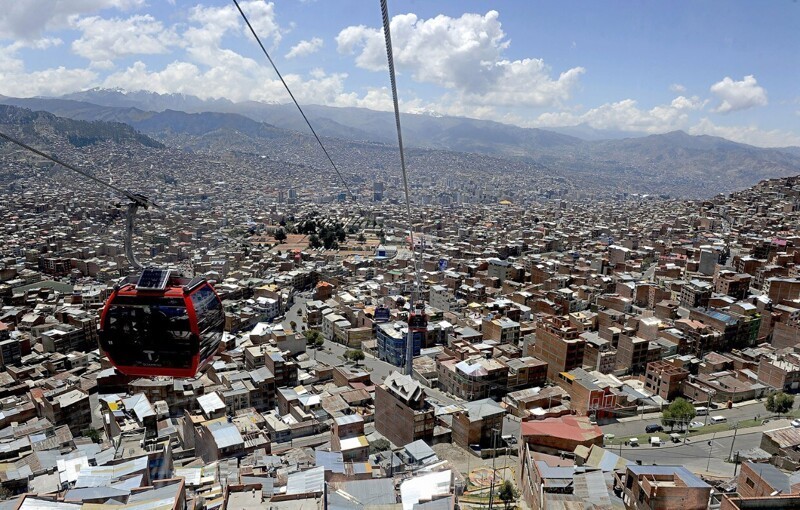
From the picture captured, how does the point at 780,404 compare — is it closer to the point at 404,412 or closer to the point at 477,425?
the point at 477,425

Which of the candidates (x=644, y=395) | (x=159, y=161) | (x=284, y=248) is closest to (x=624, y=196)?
(x=284, y=248)

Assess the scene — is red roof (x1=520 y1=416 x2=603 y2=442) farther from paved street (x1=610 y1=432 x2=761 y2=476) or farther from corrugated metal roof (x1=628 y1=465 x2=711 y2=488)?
corrugated metal roof (x1=628 y1=465 x2=711 y2=488)

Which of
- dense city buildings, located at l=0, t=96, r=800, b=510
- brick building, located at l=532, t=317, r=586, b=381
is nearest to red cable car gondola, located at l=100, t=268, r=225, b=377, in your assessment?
dense city buildings, located at l=0, t=96, r=800, b=510

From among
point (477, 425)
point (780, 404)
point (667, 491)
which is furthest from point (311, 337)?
point (780, 404)

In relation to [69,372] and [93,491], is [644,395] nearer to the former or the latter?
[93,491]

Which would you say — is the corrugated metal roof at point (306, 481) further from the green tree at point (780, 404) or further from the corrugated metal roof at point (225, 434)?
the green tree at point (780, 404)
